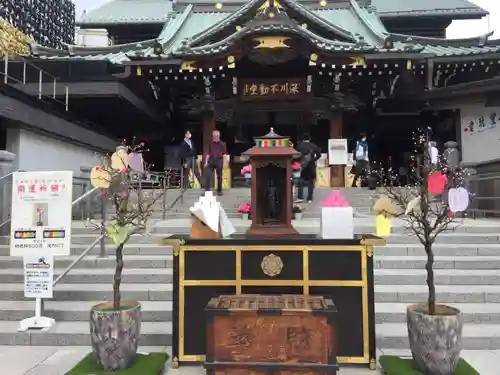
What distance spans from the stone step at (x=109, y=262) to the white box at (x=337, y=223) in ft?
10.0

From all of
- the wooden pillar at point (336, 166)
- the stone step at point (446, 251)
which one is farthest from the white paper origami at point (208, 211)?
the wooden pillar at point (336, 166)

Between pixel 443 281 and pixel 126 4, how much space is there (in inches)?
763

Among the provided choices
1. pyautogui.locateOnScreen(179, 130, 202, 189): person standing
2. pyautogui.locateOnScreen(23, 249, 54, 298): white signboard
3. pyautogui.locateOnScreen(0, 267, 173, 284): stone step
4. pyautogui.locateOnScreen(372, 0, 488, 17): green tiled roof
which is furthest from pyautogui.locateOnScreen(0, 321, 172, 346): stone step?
pyautogui.locateOnScreen(372, 0, 488, 17): green tiled roof

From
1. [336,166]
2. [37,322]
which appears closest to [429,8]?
[336,166]

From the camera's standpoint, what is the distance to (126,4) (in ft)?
65.1

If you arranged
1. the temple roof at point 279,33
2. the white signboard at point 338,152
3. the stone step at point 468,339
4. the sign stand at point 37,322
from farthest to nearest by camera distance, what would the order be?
the white signboard at point 338,152
the temple roof at point 279,33
the sign stand at point 37,322
the stone step at point 468,339

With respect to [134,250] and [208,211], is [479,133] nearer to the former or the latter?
[134,250]

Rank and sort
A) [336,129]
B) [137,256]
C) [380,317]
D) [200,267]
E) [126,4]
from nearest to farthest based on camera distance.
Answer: [200,267] → [380,317] → [137,256] → [336,129] → [126,4]

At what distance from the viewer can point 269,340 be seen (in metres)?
3.60

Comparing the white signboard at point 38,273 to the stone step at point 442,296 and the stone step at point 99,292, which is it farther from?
the stone step at point 442,296

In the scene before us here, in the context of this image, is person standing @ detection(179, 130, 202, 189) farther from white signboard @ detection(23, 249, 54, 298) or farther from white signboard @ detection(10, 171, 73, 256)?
white signboard @ detection(23, 249, 54, 298)

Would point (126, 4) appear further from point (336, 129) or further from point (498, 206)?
point (498, 206)

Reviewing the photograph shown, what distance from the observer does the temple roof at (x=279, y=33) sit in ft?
37.0

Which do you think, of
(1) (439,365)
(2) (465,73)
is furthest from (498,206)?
(1) (439,365)
